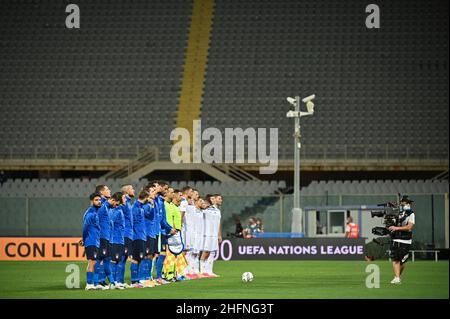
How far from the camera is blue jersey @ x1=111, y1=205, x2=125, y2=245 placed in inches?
778

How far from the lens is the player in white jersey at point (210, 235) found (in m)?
24.5

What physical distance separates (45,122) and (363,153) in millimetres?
14447

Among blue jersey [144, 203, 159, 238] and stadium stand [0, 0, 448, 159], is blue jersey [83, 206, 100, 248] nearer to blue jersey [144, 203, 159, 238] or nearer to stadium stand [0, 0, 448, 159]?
blue jersey [144, 203, 159, 238]

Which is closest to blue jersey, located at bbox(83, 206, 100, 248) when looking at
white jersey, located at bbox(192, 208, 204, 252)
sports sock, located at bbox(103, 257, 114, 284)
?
sports sock, located at bbox(103, 257, 114, 284)

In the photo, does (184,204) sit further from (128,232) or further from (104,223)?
(104,223)

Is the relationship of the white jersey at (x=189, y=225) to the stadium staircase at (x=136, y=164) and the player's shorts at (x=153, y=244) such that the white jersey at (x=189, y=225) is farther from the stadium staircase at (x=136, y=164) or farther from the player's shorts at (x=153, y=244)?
the stadium staircase at (x=136, y=164)

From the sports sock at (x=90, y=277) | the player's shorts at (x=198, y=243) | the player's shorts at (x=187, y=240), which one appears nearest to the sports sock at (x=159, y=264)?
the player's shorts at (x=187, y=240)

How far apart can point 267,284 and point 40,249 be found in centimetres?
1461

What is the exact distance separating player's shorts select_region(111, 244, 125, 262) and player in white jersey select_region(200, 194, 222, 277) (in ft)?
15.4

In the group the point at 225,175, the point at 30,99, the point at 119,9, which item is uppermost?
the point at 119,9
